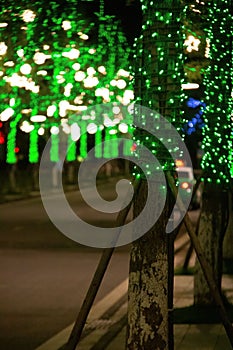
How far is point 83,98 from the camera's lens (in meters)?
12.5

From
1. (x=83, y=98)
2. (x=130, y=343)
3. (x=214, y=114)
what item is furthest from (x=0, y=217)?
(x=130, y=343)

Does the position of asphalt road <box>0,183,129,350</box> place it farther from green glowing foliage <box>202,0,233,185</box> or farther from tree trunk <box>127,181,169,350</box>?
tree trunk <box>127,181,169,350</box>

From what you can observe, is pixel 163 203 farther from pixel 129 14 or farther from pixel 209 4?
pixel 129 14

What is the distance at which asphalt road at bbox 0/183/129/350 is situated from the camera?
36.2 ft

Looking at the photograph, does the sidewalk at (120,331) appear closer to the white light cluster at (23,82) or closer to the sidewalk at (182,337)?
the sidewalk at (182,337)

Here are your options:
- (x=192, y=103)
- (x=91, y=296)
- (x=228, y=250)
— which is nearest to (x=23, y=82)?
(x=192, y=103)

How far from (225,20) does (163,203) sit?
3.66m

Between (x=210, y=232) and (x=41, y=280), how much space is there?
4262mm

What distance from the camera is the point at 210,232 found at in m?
11.9

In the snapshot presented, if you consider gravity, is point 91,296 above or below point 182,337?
above

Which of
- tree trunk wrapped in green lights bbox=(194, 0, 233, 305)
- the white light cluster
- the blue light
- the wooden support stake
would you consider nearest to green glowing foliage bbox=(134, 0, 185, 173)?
the wooden support stake

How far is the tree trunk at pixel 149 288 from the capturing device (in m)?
7.08

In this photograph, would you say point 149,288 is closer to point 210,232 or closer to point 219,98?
point 219,98

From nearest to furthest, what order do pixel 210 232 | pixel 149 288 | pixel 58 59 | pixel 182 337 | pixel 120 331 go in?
pixel 149 288, pixel 182 337, pixel 120 331, pixel 58 59, pixel 210 232
